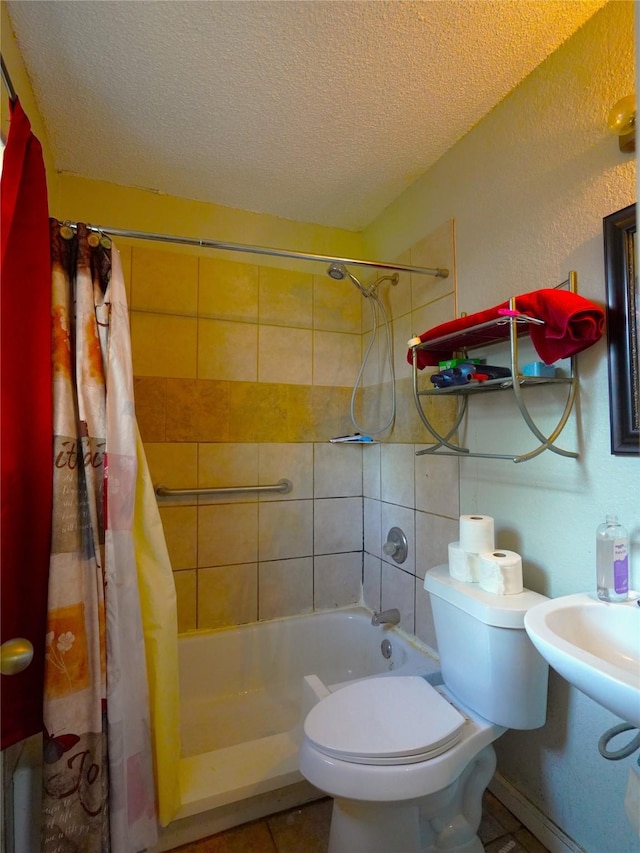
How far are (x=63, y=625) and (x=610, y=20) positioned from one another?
1997mm

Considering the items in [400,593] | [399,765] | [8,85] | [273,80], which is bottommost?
[399,765]

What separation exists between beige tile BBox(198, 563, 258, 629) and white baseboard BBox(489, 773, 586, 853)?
1106mm

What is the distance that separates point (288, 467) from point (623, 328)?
142cm

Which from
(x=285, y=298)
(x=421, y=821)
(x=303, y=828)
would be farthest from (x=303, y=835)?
(x=285, y=298)

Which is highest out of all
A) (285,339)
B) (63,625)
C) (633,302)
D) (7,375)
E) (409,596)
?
(285,339)

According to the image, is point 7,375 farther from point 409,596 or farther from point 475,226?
point 409,596

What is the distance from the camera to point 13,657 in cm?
72

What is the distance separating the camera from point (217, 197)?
191 cm

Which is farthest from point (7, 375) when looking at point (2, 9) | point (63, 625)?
point (2, 9)

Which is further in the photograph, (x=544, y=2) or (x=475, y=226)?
(x=475, y=226)

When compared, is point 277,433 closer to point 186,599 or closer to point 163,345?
point 163,345

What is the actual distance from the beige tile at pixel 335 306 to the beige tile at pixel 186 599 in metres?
1.32

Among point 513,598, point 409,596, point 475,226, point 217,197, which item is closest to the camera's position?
point 513,598

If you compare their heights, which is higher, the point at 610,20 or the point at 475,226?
the point at 610,20
